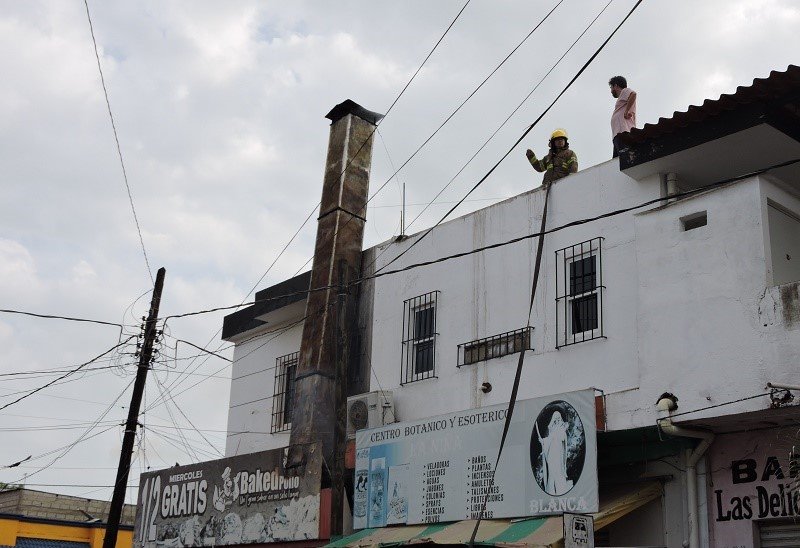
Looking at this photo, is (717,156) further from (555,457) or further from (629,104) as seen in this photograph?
(555,457)

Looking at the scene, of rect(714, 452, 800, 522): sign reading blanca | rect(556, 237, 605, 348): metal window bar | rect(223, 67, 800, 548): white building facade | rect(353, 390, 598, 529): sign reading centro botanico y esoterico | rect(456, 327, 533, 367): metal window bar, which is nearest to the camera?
rect(714, 452, 800, 522): sign reading blanca

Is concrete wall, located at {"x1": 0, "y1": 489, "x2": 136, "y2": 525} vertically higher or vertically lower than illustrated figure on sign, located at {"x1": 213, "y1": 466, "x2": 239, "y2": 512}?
higher

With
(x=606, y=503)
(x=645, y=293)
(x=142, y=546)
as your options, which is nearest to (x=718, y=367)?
→ (x=645, y=293)

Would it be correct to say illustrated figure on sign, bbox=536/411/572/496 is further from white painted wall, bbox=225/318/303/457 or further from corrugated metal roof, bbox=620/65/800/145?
white painted wall, bbox=225/318/303/457

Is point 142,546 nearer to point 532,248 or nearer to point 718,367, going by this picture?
point 532,248

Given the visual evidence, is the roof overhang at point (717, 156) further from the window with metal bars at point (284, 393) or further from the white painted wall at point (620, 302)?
the window with metal bars at point (284, 393)

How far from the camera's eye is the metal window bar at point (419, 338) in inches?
598

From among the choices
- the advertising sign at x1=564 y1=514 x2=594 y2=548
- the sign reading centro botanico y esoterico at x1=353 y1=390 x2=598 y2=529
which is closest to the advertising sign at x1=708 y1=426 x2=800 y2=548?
the sign reading centro botanico y esoterico at x1=353 y1=390 x2=598 y2=529

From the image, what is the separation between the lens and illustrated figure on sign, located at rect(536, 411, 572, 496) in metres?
11.7

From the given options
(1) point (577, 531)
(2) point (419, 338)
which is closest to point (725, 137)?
(1) point (577, 531)

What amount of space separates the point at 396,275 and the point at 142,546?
747cm

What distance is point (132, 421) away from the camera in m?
18.0

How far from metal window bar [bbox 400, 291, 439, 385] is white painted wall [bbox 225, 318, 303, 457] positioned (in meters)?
3.45

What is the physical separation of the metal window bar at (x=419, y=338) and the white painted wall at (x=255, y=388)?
3.45 meters
